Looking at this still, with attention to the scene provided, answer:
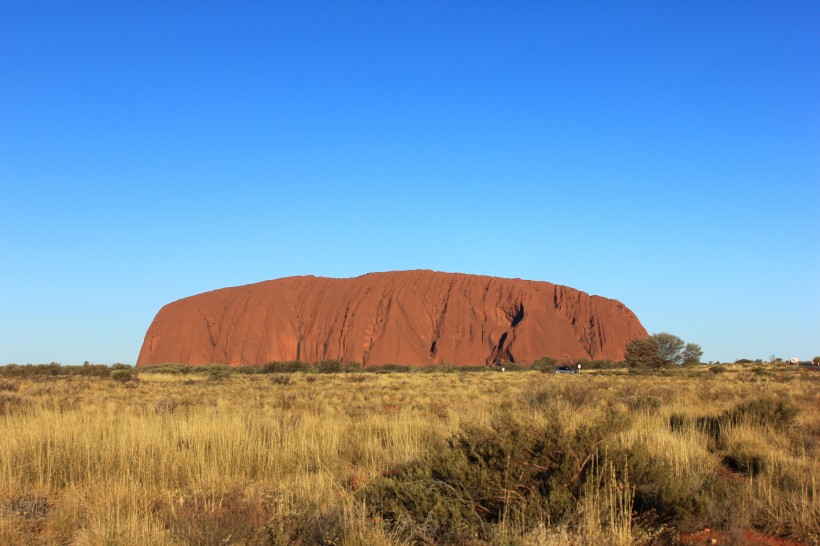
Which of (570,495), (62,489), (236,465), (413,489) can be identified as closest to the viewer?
(570,495)

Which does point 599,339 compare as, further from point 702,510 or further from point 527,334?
point 702,510

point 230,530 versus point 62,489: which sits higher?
point 230,530

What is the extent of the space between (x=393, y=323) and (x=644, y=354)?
1458 inches

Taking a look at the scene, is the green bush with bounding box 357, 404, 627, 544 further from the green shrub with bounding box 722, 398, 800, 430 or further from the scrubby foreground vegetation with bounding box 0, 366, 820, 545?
the green shrub with bounding box 722, 398, 800, 430

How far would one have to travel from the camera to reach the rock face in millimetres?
76625

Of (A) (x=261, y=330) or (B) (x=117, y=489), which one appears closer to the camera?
(B) (x=117, y=489)

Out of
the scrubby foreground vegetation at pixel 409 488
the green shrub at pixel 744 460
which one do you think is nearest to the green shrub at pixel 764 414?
the scrubby foreground vegetation at pixel 409 488

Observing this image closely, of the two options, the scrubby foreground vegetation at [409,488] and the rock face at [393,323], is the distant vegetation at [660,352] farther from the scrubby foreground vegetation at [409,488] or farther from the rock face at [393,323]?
the scrubby foreground vegetation at [409,488]

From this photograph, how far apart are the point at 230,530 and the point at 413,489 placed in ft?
4.90

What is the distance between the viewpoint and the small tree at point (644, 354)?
4675cm

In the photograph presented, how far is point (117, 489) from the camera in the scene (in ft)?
17.8

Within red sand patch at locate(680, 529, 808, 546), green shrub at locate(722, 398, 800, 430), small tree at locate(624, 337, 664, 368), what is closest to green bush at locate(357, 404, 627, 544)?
red sand patch at locate(680, 529, 808, 546)

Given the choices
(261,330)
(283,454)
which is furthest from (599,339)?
(283,454)

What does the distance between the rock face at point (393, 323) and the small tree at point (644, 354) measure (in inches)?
872
